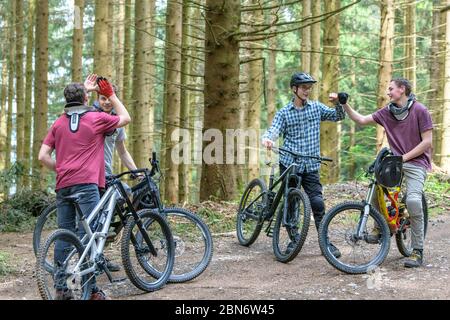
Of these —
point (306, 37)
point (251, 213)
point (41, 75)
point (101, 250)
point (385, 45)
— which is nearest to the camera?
point (101, 250)

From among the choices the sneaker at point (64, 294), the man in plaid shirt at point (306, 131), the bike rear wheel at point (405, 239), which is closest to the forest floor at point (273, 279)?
the bike rear wheel at point (405, 239)

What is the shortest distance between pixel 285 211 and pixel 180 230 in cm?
126

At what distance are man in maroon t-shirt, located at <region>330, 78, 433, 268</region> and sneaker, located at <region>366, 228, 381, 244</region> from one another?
51 centimetres

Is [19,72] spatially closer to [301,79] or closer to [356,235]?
[301,79]

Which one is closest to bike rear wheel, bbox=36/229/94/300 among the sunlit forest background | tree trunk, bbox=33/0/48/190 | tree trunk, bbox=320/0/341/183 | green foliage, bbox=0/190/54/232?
the sunlit forest background

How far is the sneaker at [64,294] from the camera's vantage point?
4836 mm

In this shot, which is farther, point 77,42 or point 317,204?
point 77,42

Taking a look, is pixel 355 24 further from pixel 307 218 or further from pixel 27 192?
pixel 307 218

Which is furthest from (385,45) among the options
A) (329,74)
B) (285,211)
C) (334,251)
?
(334,251)

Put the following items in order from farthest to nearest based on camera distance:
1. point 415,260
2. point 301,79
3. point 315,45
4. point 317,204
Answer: point 315,45 → point 317,204 → point 301,79 → point 415,260

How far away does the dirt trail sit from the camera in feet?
17.8

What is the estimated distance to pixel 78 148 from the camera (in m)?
5.31

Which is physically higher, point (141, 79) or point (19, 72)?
point (19, 72)
